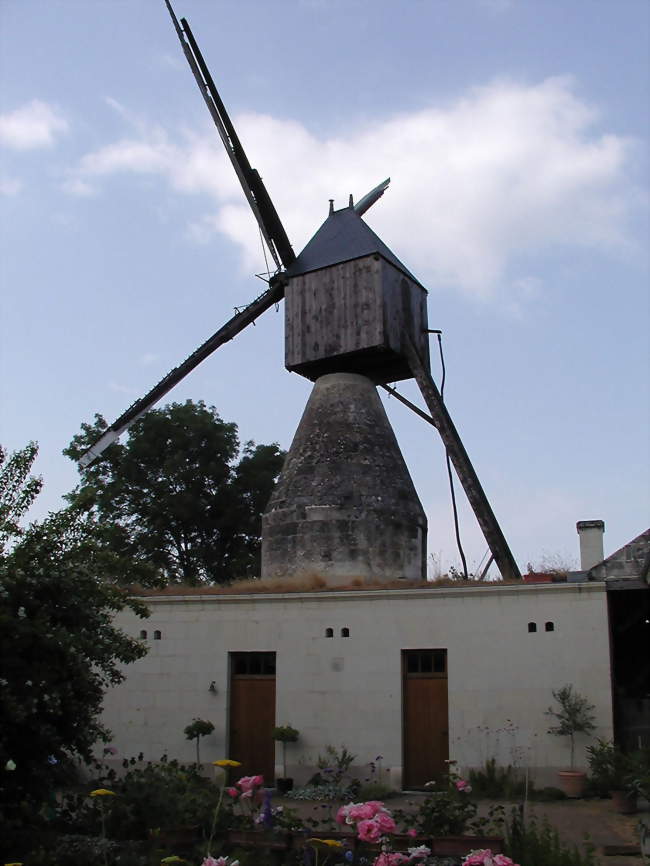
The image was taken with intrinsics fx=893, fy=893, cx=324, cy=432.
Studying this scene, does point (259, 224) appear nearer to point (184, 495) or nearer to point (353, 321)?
point (353, 321)

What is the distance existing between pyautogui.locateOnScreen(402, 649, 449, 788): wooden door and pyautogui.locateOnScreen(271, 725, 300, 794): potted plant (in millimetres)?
1724

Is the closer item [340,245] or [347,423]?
[347,423]

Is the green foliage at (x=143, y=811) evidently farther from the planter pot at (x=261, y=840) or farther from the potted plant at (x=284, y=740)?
the potted plant at (x=284, y=740)

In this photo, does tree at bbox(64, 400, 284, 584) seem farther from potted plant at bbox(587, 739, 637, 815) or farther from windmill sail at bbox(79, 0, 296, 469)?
Answer: potted plant at bbox(587, 739, 637, 815)

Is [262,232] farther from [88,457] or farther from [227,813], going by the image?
[227,813]

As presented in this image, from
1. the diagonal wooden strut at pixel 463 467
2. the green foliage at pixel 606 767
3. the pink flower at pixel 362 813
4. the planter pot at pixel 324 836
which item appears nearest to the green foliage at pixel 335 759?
the green foliage at pixel 606 767

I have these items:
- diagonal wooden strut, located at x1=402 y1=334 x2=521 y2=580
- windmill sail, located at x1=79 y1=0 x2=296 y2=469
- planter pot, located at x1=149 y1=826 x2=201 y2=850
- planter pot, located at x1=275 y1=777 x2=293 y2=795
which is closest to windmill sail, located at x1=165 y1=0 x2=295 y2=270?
windmill sail, located at x1=79 y1=0 x2=296 y2=469

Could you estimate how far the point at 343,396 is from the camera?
18766mm

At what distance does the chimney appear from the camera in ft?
47.1

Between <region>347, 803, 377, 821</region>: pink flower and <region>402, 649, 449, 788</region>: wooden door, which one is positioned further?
<region>402, 649, 449, 788</region>: wooden door

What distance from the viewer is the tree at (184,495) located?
2964 centimetres

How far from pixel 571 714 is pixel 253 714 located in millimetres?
5077

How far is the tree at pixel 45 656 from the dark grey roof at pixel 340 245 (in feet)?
39.1

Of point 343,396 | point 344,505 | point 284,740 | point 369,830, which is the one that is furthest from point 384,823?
point 343,396
